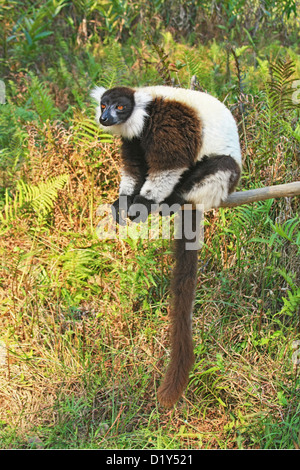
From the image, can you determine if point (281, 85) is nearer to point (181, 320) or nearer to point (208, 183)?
Answer: point (208, 183)

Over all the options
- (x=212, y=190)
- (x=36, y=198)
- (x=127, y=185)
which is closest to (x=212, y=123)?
(x=212, y=190)

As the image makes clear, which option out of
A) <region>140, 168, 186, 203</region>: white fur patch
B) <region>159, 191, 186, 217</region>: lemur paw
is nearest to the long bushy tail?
<region>159, 191, 186, 217</region>: lemur paw

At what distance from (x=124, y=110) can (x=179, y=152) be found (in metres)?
0.39

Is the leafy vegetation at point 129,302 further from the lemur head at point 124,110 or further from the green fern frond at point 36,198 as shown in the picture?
the lemur head at point 124,110

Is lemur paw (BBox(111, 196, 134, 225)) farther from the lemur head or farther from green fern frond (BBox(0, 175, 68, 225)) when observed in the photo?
green fern frond (BBox(0, 175, 68, 225))

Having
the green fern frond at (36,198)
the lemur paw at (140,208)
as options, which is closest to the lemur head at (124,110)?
the lemur paw at (140,208)

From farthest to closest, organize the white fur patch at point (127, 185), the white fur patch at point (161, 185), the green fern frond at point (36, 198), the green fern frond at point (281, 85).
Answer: the green fern frond at point (36, 198) → the green fern frond at point (281, 85) → the white fur patch at point (127, 185) → the white fur patch at point (161, 185)

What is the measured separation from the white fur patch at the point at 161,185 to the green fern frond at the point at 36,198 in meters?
1.74


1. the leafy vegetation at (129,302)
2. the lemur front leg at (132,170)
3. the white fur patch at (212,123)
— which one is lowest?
the leafy vegetation at (129,302)

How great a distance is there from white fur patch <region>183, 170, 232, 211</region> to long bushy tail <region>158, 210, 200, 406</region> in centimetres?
17

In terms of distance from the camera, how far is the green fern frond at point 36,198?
14.1 feet

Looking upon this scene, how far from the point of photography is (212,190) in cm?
278

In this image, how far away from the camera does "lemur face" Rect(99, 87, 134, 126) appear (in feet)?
9.09

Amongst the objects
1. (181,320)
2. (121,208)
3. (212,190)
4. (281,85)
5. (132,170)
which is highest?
(281,85)
